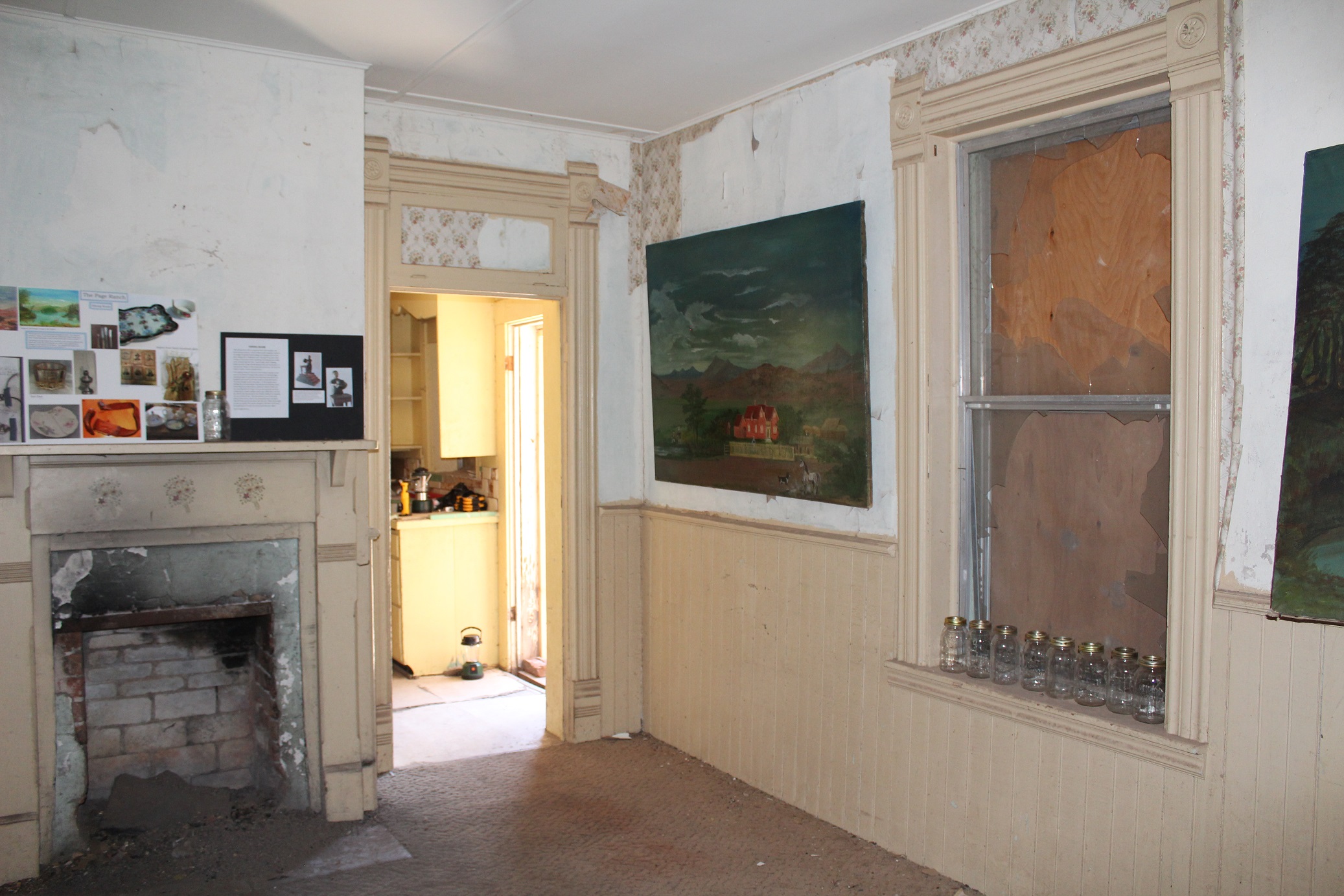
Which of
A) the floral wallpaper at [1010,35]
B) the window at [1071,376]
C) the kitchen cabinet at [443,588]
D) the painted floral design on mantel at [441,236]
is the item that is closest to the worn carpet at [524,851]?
the window at [1071,376]

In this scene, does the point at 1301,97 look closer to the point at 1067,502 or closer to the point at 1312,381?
the point at 1312,381

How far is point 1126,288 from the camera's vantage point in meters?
2.82

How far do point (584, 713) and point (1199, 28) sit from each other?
353cm

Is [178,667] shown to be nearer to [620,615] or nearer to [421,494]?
[620,615]

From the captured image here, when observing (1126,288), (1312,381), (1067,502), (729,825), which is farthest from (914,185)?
(729,825)

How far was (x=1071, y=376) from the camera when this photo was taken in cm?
295

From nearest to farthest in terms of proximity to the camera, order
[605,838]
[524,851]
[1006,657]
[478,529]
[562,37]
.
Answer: [1006,657], [562,37], [524,851], [605,838], [478,529]

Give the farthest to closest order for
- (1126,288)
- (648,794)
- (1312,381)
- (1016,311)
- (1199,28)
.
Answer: (648,794) < (1016,311) < (1126,288) < (1199,28) < (1312,381)

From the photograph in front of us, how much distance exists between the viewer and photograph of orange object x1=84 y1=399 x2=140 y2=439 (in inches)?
128

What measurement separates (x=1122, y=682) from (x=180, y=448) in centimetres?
295

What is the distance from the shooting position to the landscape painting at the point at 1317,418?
2221mm

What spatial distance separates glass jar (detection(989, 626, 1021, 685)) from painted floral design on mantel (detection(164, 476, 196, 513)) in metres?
2.69

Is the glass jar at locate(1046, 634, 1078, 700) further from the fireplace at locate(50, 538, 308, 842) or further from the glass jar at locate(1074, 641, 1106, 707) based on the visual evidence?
the fireplace at locate(50, 538, 308, 842)

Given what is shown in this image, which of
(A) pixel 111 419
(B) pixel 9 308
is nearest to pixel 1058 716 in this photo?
(A) pixel 111 419
